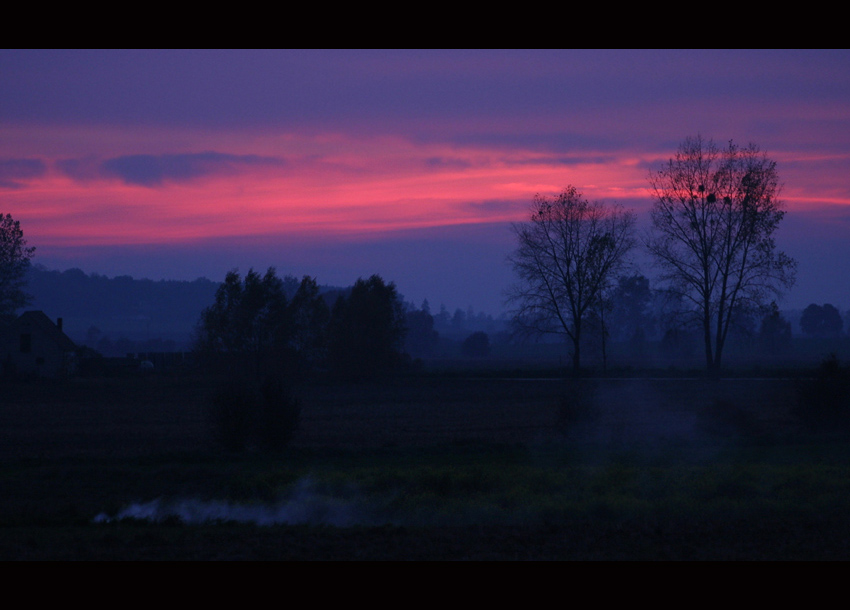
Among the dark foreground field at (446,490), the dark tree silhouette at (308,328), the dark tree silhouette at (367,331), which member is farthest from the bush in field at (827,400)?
the dark tree silhouette at (308,328)

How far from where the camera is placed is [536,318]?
57.8 metres

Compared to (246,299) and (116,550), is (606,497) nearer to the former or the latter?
(116,550)

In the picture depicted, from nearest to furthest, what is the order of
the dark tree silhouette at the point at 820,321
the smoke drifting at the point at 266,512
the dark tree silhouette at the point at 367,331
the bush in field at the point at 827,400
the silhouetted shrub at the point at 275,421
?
the smoke drifting at the point at 266,512 → the silhouetted shrub at the point at 275,421 → the bush in field at the point at 827,400 → the dark tree silhouette at the point at 367,331 → the dark tree silhouette at the point at 820,321

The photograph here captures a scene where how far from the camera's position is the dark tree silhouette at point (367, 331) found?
61.6 metres

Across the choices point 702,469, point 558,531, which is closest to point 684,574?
point 558,531

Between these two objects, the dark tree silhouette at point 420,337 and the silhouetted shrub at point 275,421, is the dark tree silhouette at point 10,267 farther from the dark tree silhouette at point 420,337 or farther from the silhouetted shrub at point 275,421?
the dark tree silhouette at point 420,337

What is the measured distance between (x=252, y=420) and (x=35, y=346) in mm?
52994

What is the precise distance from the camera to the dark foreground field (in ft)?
35.0

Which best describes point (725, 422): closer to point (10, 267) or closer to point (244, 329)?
point (244, 329)

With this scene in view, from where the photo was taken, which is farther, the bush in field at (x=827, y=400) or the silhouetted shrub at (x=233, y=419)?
the bush in field at (x=827, y=400)

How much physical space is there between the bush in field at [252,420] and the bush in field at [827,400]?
56.9ft

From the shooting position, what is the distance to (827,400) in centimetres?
2525

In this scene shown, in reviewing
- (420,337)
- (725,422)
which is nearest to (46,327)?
(725,422)

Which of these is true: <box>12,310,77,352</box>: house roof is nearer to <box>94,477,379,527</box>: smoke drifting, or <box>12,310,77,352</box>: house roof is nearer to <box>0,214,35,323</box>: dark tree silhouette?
<box>0,214,35,323</box>: dark tree silhouette
